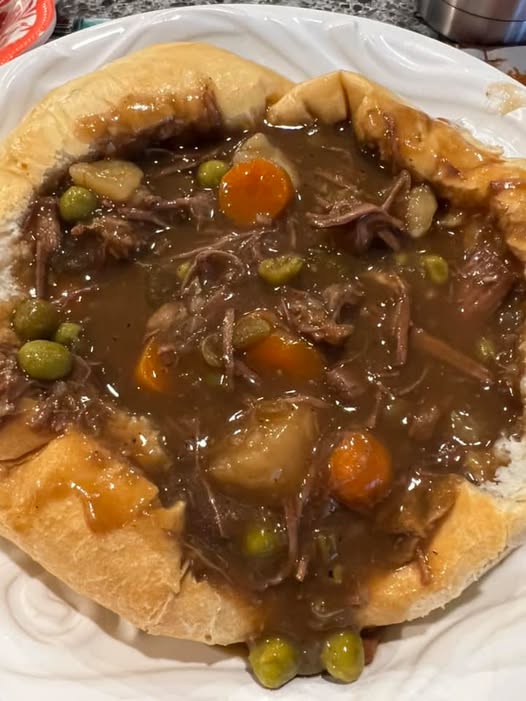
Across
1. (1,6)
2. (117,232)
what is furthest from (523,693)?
(1,6)

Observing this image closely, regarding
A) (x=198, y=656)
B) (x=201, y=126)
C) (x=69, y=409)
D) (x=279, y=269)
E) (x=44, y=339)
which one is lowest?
(x=198, y=656)

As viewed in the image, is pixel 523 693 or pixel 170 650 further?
pixel 170 650

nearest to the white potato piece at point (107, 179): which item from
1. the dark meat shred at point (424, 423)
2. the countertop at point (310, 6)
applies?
the dark meat shred at point (424, 423)

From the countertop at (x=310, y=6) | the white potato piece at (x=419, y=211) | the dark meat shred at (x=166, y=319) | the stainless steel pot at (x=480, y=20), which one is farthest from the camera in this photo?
the countertop at (x=310, y=6)

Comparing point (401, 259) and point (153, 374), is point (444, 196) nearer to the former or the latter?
point (401, 259)

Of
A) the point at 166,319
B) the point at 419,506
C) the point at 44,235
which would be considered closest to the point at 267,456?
the point at 419,506

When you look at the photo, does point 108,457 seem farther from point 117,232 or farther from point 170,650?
point 117,232

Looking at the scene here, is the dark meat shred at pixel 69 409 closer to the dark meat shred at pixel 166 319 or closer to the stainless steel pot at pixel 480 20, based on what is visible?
the dark meat shred at pixel 166 319
